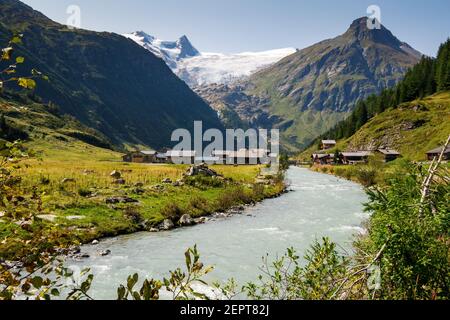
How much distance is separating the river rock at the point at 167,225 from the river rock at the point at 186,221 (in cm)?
107

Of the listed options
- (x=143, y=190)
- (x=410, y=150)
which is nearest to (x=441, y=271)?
→ (x=143, y=190)

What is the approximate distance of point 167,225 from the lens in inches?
1444

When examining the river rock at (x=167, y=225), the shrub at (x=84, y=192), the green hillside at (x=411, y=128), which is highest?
the green hillside at (x=411, y=128)

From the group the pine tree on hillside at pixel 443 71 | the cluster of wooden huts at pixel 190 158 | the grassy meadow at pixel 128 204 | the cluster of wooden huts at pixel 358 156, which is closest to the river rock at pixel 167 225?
the grassy meadow at pixel 128 204

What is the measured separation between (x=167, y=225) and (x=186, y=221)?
2529mm

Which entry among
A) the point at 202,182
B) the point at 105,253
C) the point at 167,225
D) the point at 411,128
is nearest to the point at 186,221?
the point at 167,225

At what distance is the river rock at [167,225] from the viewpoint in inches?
1426

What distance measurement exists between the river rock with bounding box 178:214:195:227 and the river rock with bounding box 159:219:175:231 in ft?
3.51

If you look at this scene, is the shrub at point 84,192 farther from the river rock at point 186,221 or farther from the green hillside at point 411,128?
the green hillside at point 411,128

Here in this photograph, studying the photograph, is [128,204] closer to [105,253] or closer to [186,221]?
[186,221]

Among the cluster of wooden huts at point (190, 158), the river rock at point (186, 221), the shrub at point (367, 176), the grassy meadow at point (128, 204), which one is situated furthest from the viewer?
the cluster of wooden huts at point (190, 158)

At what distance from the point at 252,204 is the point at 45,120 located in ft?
574

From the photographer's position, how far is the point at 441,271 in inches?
279
